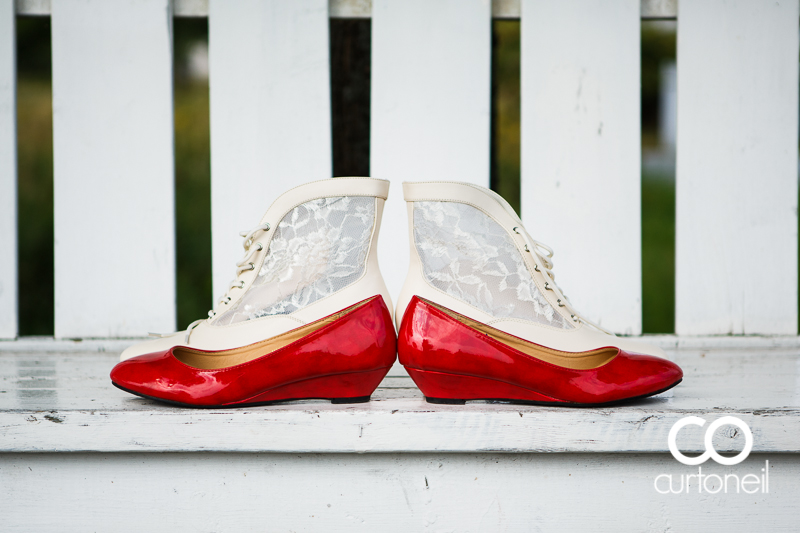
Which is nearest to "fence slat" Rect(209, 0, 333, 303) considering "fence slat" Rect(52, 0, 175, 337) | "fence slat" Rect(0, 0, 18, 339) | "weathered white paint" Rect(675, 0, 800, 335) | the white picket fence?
the white picket fence

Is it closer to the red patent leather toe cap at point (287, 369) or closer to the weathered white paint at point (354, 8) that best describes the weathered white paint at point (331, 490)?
the red patent leather toe cap at point (287, 369)

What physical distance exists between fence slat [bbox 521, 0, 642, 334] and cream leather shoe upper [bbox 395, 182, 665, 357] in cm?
52

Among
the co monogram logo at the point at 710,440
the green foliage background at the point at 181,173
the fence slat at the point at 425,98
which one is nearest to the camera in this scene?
the co monogram logo at the point at 710,440

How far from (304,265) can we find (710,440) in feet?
1.69

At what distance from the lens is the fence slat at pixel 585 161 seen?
1.23 metres

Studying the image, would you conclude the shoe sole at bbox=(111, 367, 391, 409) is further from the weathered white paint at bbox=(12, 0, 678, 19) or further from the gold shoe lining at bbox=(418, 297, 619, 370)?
the weathered white paint at bbox=(12, 0, 678, 19)

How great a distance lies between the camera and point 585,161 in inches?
49.1

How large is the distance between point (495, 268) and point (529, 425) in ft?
0.66

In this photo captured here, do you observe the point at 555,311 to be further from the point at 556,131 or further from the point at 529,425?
the point at 556,131

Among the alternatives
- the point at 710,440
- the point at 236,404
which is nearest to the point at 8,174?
the point at 236,404

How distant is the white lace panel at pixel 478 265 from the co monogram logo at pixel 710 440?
173mm

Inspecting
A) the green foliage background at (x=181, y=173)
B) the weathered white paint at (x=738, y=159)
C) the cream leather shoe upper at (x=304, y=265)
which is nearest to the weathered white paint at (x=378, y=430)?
the cream leather shoe upper at (x=304, y=265)

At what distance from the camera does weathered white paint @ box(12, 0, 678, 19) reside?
4.02 ft

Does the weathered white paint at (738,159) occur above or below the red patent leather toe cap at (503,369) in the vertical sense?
above
